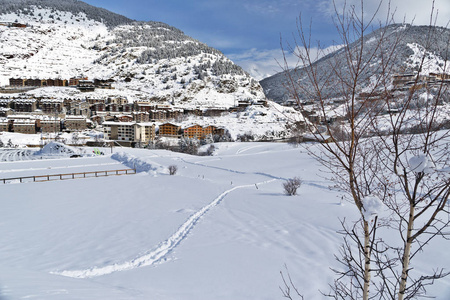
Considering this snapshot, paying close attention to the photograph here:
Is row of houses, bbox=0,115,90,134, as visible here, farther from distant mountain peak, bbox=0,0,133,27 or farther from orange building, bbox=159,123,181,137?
distant mountain peak, bbox=0,0,133,27

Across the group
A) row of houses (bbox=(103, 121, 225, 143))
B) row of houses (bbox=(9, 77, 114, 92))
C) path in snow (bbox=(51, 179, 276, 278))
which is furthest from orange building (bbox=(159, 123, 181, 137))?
path in snow (bbox=(51, 179, 276, 278))

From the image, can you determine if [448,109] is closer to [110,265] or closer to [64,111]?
[110,265]

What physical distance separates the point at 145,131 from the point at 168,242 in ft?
181

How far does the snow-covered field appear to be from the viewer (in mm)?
4988

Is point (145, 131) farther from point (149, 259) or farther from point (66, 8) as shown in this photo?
point (66, 8)

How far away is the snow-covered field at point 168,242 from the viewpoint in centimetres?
499

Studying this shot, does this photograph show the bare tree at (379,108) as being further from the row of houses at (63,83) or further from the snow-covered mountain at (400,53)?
the row of houses at (63,83)

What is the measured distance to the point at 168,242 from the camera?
760cm

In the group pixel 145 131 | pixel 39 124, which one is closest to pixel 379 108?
pixel 145 131

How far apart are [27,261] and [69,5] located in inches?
8950

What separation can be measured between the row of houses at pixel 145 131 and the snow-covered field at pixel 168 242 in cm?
4202

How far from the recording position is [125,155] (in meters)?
30.8

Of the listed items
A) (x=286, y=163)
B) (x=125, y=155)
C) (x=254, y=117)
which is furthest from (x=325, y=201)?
(x=254, y=117)

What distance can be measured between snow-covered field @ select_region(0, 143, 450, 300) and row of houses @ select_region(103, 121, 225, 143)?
4202 cm
